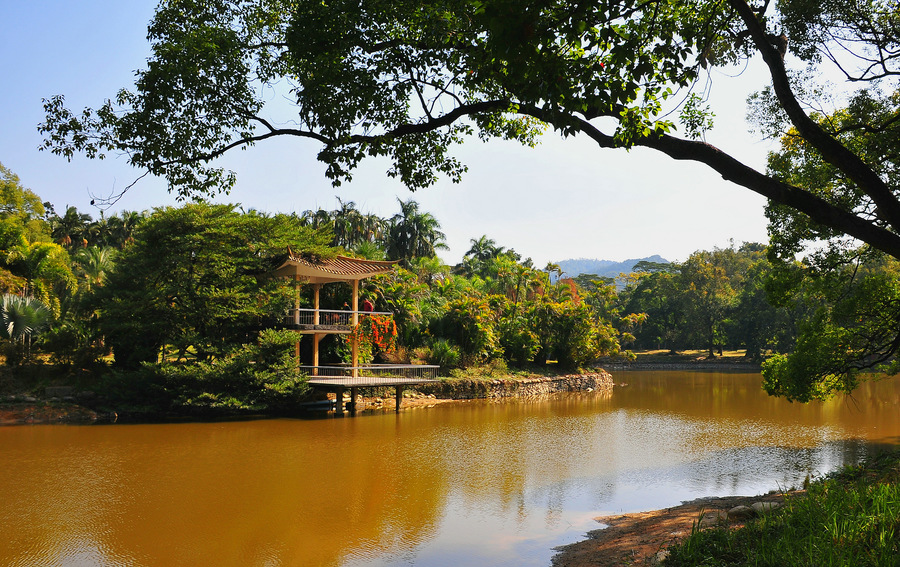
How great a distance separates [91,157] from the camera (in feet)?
20.5

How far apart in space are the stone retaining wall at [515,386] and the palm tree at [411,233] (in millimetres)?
11873

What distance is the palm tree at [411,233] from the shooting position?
3488 centimetres

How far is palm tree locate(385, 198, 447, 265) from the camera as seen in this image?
34.9m

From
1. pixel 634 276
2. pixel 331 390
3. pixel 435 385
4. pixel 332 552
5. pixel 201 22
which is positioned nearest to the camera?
pixel 201 22

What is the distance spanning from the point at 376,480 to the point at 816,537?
7.30 m

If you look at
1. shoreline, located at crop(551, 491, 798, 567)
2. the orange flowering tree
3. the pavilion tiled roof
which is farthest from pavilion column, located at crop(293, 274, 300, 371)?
shoreline, located at crop(551, 491, 798, 567)

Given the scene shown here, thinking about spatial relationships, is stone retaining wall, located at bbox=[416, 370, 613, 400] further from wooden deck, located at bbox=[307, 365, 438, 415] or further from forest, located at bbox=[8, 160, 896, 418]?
wooden deck, located at bbox=[307, 365, 438, 415]

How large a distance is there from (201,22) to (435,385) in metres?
16.7

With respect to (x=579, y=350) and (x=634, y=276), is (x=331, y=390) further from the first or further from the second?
(x=634, y=276)

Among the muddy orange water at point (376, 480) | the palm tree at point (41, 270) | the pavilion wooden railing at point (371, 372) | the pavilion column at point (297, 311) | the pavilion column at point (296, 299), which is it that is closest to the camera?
the muddy orange water at point (376, 480)

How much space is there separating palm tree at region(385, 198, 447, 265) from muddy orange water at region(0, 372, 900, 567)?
17.5m

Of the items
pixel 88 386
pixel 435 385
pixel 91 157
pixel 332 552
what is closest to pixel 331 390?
pixel 435 385

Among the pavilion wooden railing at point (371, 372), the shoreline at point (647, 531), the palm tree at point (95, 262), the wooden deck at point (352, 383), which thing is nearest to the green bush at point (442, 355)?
the pavilion wooden railing at point (371, 372)

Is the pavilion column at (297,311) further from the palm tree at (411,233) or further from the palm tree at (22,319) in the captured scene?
the palm tree at (411,233)
